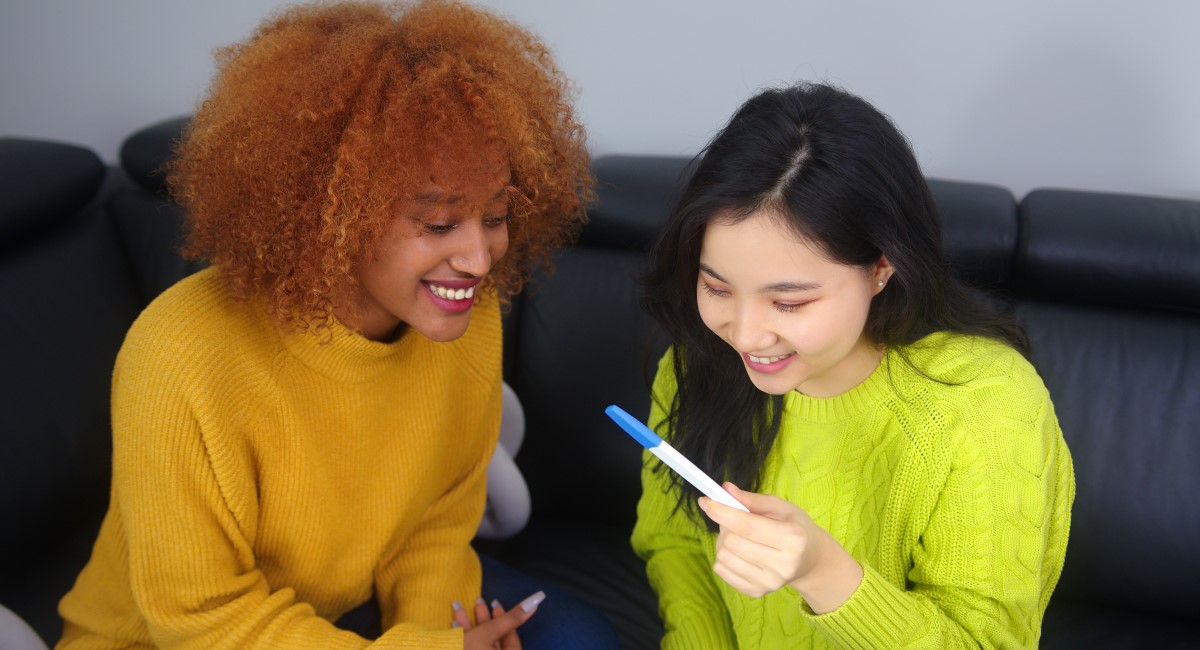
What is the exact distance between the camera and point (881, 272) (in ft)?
3.64

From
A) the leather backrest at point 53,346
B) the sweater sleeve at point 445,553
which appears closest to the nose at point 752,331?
the sweater sleeve at point 445,553

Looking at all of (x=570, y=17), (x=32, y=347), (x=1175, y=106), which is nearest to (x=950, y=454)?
(x=1175, y=106)

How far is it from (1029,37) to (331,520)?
1309 mm

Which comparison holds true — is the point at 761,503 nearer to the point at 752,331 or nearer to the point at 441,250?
the point at 752,331

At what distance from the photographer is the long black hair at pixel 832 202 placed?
105 centimetres

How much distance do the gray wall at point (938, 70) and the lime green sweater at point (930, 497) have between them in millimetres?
Result: 701

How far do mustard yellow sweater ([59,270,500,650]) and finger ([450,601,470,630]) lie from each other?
0.02 m

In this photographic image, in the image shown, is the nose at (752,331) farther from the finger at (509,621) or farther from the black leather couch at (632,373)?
the finger at (509,621)

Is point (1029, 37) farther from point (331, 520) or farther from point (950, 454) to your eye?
point (331, 520)

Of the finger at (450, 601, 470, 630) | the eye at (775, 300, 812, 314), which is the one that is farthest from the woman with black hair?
the finger at (450, 601, 470, 630)

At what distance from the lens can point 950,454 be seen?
45.1 inches

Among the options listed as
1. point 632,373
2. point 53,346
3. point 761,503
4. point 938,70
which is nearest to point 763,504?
point 761,503

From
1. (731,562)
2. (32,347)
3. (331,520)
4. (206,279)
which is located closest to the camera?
(731,562)

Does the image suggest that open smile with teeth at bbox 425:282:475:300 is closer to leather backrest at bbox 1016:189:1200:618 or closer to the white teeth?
the white teeth
